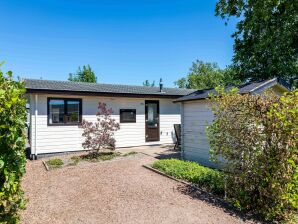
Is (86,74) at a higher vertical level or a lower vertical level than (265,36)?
higher

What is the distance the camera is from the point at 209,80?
41.1m

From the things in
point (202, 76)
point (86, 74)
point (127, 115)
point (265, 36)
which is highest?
point (202, 76)

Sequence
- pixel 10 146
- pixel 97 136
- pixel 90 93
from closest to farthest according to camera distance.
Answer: pixel 10 146 → pixel 97 136 → pixel 90 93

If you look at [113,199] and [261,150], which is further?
[113,199]

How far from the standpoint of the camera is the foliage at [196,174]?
508cm

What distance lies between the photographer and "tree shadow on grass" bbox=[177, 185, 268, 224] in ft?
13.0

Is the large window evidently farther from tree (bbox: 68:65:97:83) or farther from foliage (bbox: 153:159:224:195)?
tree (bbox: 68:65:97:83)

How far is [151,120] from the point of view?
12.4 m

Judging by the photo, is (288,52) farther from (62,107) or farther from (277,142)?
(62,107)

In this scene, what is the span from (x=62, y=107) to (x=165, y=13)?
9.33 metres

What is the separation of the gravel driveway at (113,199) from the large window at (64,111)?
10.8ft

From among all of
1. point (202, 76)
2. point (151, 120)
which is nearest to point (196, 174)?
point (151, 120)

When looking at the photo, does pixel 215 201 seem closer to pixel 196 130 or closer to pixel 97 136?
pixel 196 130

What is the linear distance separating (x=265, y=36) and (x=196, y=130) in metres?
8.23
